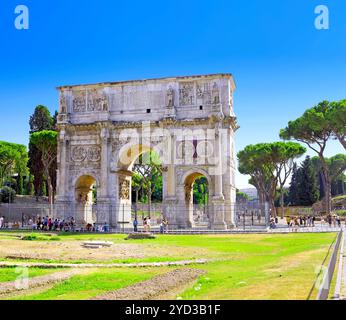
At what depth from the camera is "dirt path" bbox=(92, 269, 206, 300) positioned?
24.7 feet

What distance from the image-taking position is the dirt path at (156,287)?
7539 mm

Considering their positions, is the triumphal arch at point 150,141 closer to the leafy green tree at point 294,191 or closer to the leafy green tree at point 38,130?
the leafy green tree at point 38,130

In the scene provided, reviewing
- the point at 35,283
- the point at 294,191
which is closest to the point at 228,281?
the point at 35,283

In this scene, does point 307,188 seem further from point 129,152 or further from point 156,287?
point 156,287

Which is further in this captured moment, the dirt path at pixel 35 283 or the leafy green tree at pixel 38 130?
the leafy green tree at pixel 38 130

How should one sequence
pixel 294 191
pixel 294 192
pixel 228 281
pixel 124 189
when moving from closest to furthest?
pixel 228 281 → pixel 124 189 → pixel 294 192 → pixel 294 191

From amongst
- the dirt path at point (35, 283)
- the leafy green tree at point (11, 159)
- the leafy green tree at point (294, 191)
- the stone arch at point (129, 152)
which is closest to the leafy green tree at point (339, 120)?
the stone arch at point (129, 152)

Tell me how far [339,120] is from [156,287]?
33.8 metres

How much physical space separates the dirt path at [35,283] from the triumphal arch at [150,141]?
2273 cm

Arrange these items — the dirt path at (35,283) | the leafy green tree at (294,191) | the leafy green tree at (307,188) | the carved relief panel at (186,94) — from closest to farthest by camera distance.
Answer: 1. the dirt path at (35,283)
2. the carved relief panel at (186,94)
3. the leafy green tree at (307,188)
4. the leafy green tree at (294,191)

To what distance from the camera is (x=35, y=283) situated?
8969mm

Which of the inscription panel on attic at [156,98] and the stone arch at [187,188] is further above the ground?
the inscription panel on attic at [156,98]

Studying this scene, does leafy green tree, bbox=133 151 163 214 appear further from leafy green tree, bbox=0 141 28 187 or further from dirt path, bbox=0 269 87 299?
dirt path, bbox=0 269 87 299

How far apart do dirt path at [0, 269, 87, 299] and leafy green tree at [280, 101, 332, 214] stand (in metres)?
34.0
